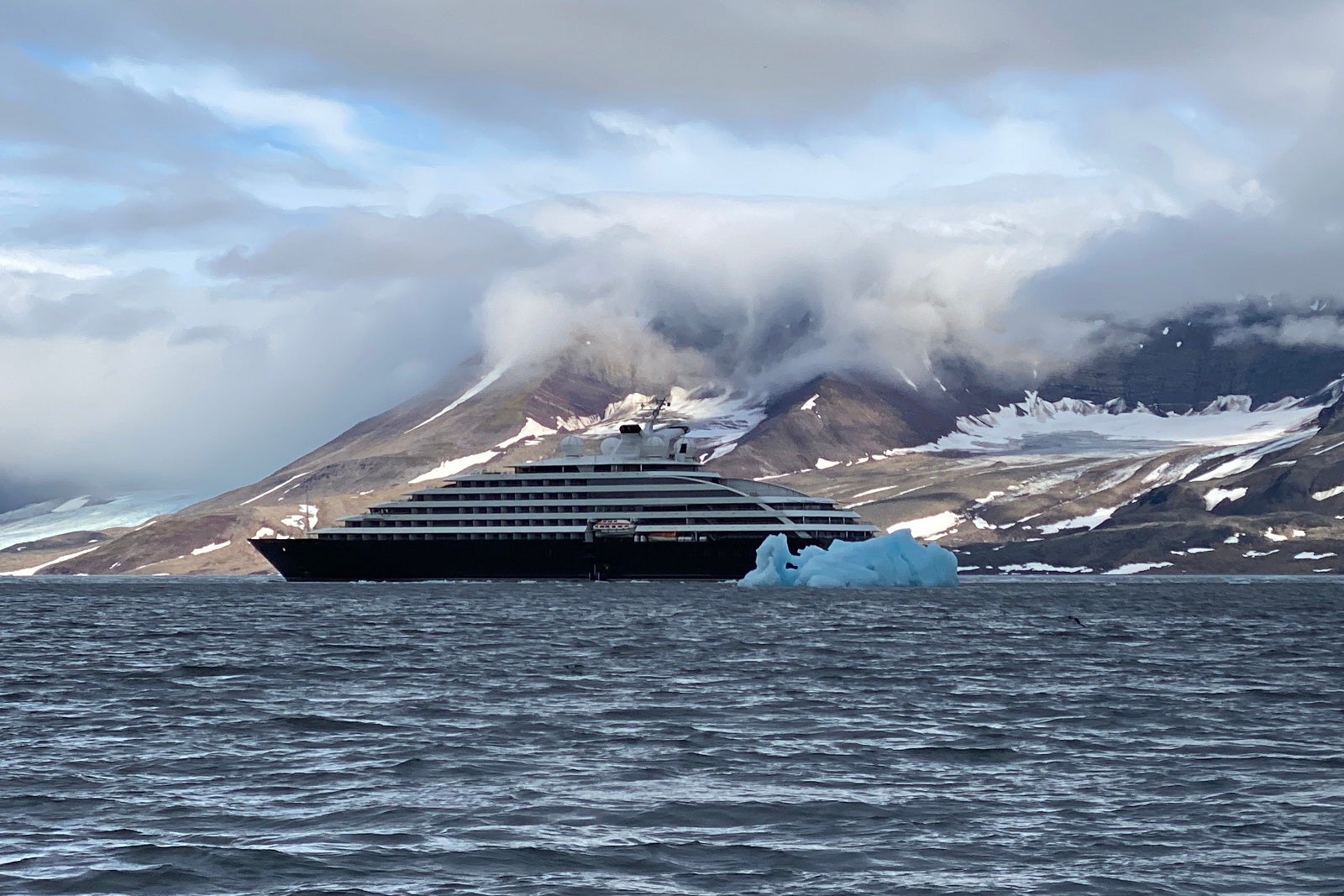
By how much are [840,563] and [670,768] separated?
124 meters

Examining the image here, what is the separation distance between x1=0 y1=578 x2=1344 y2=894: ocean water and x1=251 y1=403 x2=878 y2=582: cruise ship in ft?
335

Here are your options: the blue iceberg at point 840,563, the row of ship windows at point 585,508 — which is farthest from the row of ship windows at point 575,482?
the blue iceberg at point 840,563

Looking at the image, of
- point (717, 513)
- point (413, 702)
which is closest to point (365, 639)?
point (413, 702)

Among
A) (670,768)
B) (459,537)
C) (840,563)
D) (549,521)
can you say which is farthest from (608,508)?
(670,768)

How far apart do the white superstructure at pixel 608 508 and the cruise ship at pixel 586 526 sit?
128 mm

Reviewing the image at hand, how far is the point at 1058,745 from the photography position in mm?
43625

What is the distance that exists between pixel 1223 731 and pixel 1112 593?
149 m

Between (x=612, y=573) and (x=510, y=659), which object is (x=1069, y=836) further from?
(x=612, y=573)

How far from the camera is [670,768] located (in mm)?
39219

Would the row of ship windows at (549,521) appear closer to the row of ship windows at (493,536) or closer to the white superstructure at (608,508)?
the white superstructure at (608,508)

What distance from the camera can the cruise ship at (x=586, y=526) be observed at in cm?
18512

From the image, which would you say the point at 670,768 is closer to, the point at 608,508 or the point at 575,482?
the point at 608,508

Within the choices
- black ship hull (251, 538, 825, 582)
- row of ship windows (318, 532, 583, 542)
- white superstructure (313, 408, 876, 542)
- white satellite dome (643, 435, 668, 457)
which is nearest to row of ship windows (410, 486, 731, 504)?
white superstructure (313, 408, 876, 542)

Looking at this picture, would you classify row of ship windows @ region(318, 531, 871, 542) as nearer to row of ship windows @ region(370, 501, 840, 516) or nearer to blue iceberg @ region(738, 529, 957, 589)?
row of ship windows @ region(370, 501, 840, 516)
